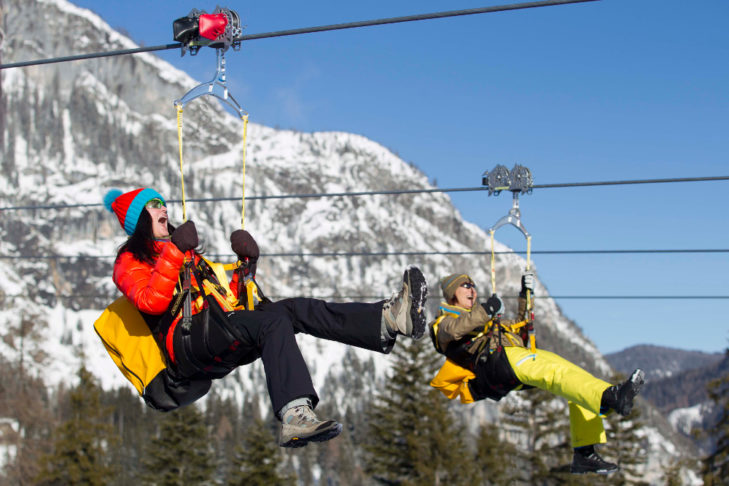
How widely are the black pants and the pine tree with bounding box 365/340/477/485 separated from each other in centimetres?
3162

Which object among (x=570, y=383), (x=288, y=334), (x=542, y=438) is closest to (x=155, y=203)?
(x=288, y=334)

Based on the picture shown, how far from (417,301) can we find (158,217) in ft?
6.52

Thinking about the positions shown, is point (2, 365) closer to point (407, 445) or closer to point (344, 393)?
point (344, 393)

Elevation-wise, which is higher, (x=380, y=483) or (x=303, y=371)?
(x=303, y=371)

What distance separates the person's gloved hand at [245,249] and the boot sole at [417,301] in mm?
1174

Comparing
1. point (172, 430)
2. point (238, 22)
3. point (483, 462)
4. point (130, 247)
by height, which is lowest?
point (483, 462)

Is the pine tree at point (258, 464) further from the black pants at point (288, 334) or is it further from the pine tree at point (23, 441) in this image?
the black pants at point (288, 334)

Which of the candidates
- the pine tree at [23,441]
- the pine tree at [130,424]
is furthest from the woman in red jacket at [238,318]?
the pine tree at [130,424]

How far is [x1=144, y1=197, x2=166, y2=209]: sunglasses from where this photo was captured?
6402 millimetres

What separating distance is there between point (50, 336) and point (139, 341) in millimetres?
178487

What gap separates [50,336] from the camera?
173375 mm

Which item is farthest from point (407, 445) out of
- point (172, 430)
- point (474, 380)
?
point (474, 380)

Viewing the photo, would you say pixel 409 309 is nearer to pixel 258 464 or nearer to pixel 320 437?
pixel 320 437

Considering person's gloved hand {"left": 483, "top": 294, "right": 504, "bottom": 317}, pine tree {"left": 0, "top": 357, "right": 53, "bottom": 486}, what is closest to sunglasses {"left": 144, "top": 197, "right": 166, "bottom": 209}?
person's gloved hand {"left": 483, "top": 294, "right": 504, "bottom": 317}
